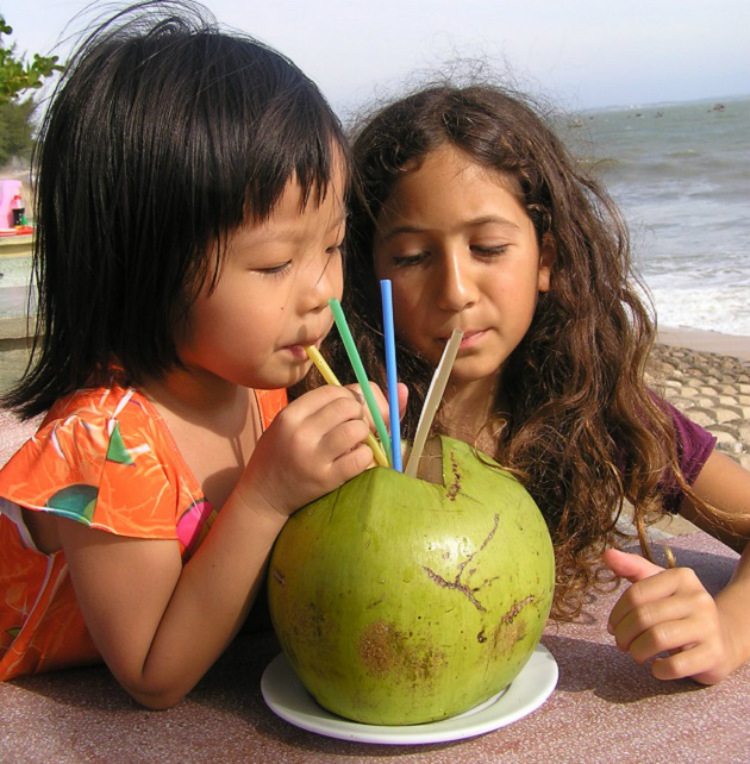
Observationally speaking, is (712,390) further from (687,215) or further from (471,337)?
(687,215)

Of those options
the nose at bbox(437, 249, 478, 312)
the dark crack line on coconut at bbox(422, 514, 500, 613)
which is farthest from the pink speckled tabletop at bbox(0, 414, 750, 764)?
the nose at bbox(437, 249, 478, 312)

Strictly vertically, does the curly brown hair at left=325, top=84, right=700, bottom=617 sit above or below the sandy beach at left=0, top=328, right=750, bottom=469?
above

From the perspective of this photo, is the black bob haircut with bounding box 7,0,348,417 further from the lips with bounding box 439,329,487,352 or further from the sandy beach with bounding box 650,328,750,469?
the sandy beach with bounding box 650,328,750,469

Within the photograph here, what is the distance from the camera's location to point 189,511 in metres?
1.28

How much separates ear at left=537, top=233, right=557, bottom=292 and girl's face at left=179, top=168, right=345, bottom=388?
1.84 ft

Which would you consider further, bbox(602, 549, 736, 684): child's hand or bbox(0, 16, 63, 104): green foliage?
bbox(0, 16, 63, 104): green foliage

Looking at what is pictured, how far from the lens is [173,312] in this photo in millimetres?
1221

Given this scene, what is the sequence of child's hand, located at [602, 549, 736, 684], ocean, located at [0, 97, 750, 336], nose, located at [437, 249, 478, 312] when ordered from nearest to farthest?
1. child's hand, located at [602, 549, 736, 684]
2. nose, located at [437, 249, 478, 312]
3. ocean, located at [0, 97, 750, 336]

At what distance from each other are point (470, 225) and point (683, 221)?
36.2 feet

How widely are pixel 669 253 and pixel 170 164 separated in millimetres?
9572

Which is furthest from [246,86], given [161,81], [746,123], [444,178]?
[746,123]

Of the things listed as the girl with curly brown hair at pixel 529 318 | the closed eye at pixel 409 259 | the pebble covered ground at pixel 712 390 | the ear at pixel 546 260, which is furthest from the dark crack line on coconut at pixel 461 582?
the pebble covered ground at pixel 712 390

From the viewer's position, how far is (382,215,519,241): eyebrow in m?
1.54

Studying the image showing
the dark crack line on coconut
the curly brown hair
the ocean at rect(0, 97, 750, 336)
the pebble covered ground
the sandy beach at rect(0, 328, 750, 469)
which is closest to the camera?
the dark crack line on coconut
